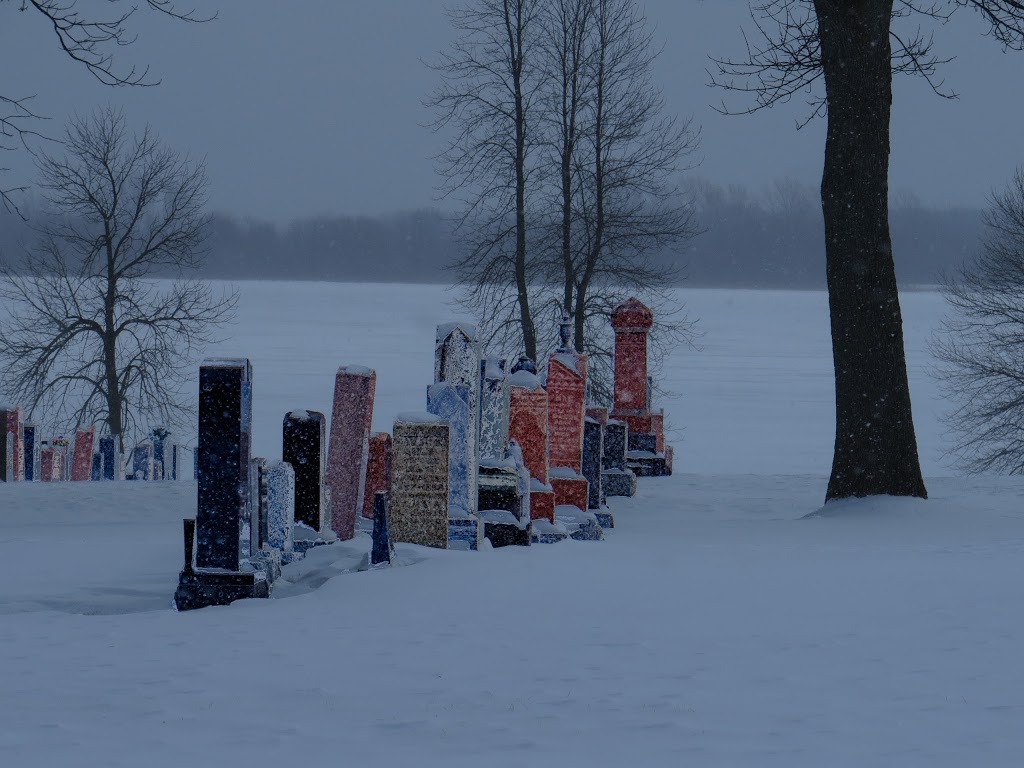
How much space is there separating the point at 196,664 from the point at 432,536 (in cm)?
275

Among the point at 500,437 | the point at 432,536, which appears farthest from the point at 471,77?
the point at 432,536

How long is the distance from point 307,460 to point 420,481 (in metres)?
0.83

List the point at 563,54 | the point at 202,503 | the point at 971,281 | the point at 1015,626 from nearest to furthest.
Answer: the point at 1015,626 < the point at 202,503 < the point at 563,54 < the point at 971,281

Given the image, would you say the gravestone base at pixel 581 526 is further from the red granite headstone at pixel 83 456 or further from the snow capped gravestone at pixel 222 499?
the red granite headstone at pixel 83 456

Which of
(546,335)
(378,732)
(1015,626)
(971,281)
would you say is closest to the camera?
(378,732)

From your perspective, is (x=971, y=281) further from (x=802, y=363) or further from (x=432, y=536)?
(x=432, y=536)

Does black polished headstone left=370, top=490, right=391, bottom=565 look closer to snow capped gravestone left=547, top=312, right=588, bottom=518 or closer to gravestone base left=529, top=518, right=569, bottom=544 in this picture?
gravestone base left=529, top=518, right=569, bottom=544

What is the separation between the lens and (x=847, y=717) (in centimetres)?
412

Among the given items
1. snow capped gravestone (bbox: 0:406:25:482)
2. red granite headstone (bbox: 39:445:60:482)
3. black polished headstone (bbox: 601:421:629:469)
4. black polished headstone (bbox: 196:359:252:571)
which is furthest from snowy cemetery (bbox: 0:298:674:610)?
red granite headstone (bbox: 39:445:60:482)

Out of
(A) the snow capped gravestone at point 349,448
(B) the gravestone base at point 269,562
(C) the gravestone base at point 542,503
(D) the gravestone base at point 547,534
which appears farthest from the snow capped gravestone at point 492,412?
(B) the gravestone base at point 269,562

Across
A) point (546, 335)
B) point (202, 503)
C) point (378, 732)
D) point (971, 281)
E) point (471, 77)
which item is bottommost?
point (378, 732)

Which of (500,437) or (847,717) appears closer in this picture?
(847,717)

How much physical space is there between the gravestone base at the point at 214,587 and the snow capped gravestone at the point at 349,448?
1759mm

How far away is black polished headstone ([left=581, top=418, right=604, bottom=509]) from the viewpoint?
10.4 m
